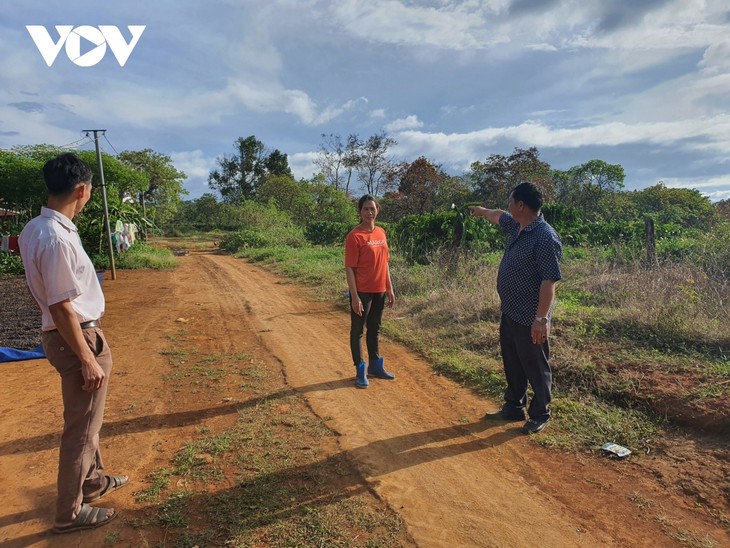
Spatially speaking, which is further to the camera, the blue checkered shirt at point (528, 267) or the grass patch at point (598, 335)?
the grass patch at point (598, 335)

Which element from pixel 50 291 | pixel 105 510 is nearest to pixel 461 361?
pixel 105 510

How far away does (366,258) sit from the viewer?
4.30 m

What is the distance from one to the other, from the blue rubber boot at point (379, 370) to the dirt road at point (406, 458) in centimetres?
9

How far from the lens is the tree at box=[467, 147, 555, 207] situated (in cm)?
2375

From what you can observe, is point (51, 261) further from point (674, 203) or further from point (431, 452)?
point (674, 203)

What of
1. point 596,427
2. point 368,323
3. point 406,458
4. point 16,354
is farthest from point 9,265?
point 596,427

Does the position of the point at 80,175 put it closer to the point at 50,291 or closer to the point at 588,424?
the point at 50,291

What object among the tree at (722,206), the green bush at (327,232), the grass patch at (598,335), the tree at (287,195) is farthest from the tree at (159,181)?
the tree at (722,206)

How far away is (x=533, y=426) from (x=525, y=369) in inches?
17.2

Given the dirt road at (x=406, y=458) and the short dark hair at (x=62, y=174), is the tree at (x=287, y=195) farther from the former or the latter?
the short dark hair at (x=62, y=174)

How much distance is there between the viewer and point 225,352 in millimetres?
5605

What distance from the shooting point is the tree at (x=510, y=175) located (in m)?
23.8

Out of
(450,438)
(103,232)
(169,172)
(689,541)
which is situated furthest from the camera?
(169,172)

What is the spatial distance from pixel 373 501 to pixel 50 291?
2.05 metres
